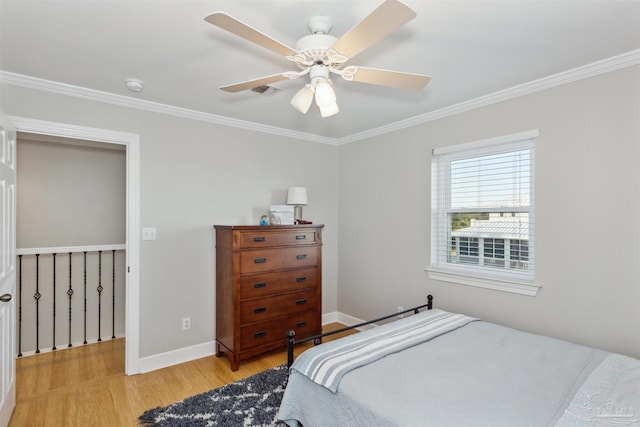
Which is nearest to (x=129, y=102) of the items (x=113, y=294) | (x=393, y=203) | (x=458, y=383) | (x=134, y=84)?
(x=134, y=84)

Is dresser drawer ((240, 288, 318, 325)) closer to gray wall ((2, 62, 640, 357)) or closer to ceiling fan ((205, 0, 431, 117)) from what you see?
gray wall ((2, 62, 640, 357))

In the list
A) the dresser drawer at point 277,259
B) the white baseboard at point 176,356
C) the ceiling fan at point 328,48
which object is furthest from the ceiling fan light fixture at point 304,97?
the white baseboard at point 176,356

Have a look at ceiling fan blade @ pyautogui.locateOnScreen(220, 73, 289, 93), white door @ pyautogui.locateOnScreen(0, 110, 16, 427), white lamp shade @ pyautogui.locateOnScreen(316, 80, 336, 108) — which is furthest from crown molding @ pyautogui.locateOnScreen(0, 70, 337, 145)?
→ white lamp shade @ pyautogui.locateOnScreen(316, 80, 336, 108)

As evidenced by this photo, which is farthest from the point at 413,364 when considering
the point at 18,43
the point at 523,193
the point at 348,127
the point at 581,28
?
the point at 18,43

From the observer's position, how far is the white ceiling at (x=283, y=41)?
169 cm

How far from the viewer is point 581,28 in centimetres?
188

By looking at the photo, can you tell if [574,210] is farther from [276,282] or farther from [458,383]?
[276,282]

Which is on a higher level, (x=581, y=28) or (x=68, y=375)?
(x=581, y=28)

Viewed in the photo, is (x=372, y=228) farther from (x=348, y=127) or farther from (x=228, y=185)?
Answer: (x=228, y=185)

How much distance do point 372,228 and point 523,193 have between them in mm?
1647

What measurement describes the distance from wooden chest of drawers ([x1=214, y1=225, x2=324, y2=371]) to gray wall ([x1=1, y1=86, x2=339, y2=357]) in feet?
0.77

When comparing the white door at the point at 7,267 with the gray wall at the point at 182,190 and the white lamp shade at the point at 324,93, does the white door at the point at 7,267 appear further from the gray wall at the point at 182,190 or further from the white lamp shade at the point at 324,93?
the white lamp shade at the point at 324,93

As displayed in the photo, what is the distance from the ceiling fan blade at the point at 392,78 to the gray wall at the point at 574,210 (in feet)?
4.50

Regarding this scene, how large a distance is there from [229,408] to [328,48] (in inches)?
96.2
